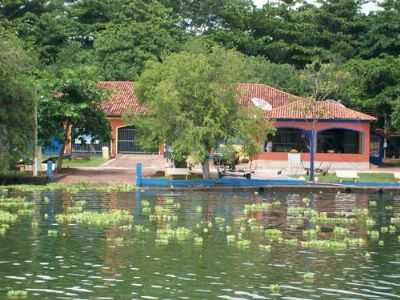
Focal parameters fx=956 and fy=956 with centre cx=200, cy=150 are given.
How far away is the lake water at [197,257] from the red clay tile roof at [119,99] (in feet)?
101

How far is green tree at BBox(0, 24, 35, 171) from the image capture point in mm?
47406

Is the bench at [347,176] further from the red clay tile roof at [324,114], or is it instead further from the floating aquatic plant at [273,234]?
the floating aquatic plant at [273,234]

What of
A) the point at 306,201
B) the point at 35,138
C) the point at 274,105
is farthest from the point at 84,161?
the point at 306,201

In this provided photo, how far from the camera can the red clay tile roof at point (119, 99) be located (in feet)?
227

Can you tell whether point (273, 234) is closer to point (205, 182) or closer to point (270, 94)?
point (205, 182)

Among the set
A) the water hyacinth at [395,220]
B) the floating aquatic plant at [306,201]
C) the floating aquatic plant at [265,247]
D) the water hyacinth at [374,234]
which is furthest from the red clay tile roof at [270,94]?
the floating aquatic plant at [265,247]

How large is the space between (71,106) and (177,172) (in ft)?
23.5

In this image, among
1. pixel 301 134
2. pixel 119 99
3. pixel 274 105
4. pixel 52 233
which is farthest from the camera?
pixel 119 99

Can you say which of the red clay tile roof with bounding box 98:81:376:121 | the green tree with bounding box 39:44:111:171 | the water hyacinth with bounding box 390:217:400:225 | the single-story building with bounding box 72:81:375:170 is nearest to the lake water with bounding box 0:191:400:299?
the water hyacinth with bounding box 390:217:400:225

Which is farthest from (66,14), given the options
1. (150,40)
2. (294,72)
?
(294,72)

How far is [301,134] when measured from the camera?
65875 millimetres

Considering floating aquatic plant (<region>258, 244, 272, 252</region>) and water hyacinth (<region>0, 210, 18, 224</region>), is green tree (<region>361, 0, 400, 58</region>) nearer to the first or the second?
water hyacinth (<region>0, 210, 18, 224</region>)

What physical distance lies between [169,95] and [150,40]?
106 ft

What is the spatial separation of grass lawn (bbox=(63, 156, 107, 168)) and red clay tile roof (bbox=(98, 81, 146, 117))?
11.2 feet
